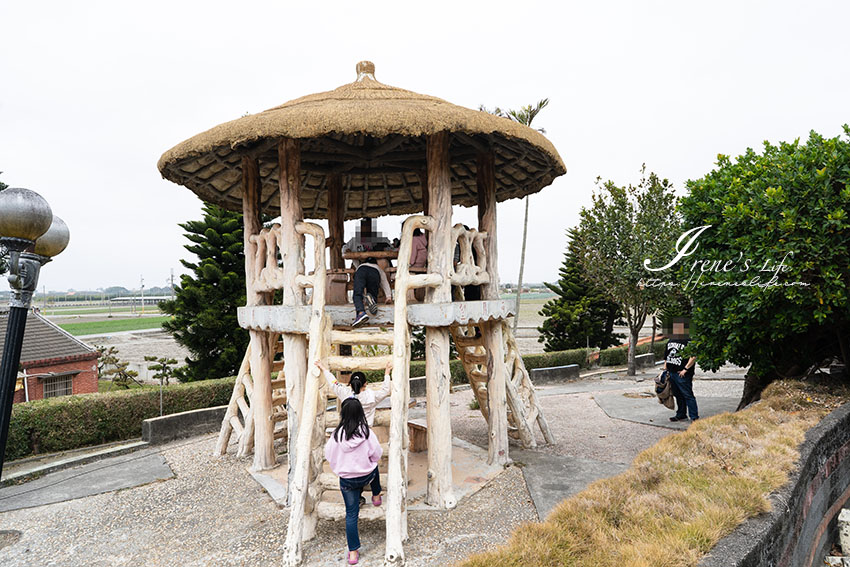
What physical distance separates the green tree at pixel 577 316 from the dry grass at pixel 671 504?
60.1 ft

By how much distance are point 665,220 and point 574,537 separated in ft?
58.7

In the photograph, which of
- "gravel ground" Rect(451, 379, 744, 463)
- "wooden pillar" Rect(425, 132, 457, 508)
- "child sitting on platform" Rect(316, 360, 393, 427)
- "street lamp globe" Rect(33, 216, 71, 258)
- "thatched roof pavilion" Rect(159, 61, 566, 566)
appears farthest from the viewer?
"gravel ground" Rect(451, 379, 744, 463)

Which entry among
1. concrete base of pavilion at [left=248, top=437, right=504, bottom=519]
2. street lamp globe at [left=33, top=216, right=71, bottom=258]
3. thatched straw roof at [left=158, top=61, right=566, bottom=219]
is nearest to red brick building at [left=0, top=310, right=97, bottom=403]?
thatched straw roof at [left=158, top=61, right=566, bottom=219]

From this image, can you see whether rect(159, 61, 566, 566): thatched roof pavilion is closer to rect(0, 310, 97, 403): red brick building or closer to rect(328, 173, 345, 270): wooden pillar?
rect(328, 173, 345, 270): wooden pillar

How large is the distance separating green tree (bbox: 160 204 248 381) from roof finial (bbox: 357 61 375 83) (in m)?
8.92

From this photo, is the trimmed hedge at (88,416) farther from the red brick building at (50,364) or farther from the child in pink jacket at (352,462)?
the child in pink jacket at (352,462)

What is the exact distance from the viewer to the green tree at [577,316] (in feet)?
80.9

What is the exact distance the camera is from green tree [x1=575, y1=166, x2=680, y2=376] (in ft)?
61.9

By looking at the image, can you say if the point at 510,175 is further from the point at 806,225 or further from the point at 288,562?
the point at 288,562

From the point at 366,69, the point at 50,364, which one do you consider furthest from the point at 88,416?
the point at 366,69

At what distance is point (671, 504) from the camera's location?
427cm

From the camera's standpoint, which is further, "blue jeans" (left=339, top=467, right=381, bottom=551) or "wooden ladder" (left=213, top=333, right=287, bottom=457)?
"wooden ladder" (left=213, top=333, right=287, bottom=457)

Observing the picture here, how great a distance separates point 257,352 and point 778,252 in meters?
7.97

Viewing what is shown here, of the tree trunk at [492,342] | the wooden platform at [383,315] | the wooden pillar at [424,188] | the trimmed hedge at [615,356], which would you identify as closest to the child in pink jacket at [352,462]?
the wooden platform at [383,315]
